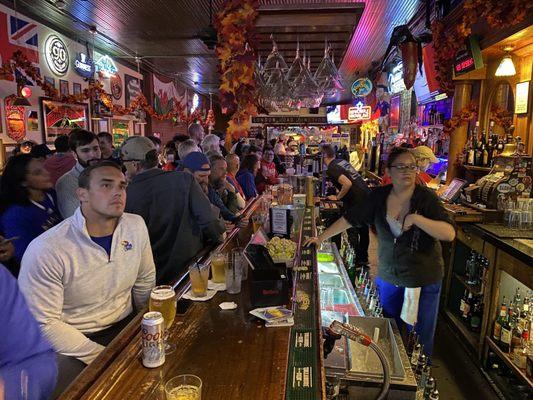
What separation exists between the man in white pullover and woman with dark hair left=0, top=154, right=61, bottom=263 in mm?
1230

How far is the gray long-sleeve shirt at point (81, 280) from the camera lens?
66.7 inches

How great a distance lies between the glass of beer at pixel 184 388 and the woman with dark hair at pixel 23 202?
2.20m

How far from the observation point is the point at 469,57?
4.18 m

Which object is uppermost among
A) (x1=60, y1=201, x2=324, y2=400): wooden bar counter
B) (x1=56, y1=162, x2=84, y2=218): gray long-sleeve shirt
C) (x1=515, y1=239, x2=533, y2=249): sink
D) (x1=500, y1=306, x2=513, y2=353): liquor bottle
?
(x1=56, y1=162, x2=84, y2=218): gray long-sleeve shirt

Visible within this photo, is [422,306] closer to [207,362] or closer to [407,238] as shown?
[407,238]

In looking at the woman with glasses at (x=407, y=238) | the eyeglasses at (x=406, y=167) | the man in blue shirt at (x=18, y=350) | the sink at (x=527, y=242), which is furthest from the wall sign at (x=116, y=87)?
the man in blue shirt at (x=18, y=350)

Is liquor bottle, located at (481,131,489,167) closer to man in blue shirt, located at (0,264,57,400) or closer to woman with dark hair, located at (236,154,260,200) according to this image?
woman with dark hair, located at (236,154,260,200)

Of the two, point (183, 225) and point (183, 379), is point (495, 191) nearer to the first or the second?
point (183, 225)

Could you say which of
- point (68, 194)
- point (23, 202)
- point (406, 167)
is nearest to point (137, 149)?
point (68, 194)

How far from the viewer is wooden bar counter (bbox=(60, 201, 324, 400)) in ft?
3.84

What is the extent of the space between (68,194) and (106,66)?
23.2 ft

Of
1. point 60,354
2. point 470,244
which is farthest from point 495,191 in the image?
point 60,354

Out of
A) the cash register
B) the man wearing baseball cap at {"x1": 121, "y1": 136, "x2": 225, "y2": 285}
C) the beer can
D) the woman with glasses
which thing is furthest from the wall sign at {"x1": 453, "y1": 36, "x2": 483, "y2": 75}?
the beer can

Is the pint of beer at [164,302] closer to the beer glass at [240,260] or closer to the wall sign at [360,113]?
the beer glass at [240,260]
